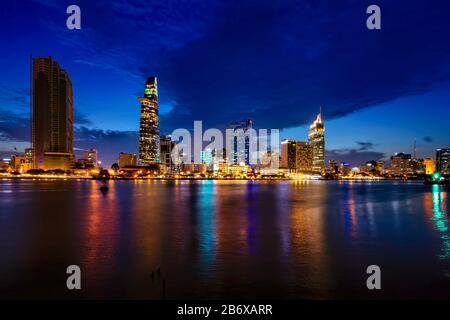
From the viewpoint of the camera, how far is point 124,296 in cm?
1466

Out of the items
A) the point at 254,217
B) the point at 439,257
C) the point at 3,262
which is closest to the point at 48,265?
the point at 3,262

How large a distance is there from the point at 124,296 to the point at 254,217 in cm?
2857
